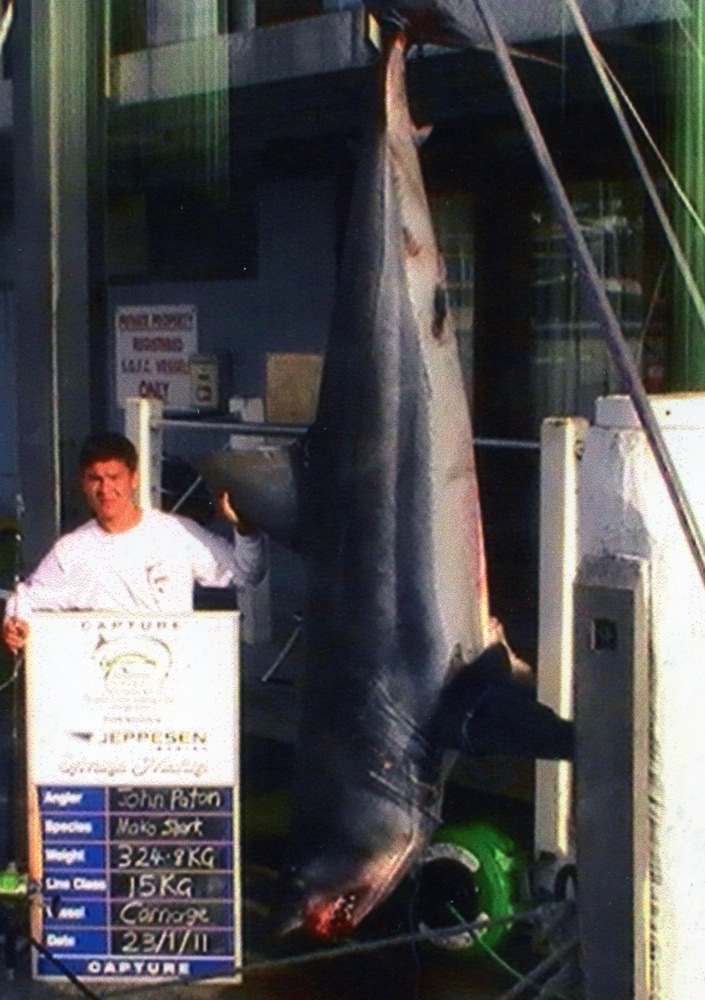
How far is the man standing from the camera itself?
4848 millimetres

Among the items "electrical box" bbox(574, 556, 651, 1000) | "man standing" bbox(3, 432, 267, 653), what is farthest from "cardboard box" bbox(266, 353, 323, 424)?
"electrical box" bbox(574, 556, 651, 1000)

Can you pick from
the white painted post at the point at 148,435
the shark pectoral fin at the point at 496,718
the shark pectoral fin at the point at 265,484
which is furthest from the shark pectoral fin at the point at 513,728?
the white painted post at the point at 148,435

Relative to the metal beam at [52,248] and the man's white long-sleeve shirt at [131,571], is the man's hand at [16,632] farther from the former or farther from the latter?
the metal beam at [52,248]

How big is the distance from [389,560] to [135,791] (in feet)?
4.10

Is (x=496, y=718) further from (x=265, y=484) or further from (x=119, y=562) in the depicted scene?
(x=119, y=562)

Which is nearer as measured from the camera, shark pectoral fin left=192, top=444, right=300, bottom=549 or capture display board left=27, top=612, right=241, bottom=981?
shark pectoral fin left=192, top=444, right=300, bottom=549

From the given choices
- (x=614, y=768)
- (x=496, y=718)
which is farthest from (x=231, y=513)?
(x=614, y=768)

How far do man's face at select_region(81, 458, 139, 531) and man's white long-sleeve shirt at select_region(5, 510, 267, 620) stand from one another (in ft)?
0.11

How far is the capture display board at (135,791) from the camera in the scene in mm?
4680

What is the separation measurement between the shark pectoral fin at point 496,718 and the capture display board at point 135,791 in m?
1.00

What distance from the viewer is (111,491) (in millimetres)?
4840

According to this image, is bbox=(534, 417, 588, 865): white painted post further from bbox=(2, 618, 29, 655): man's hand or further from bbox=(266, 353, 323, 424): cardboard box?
bbox=(2, 618, 29, 655): man's hand

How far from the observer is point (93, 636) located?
469cm

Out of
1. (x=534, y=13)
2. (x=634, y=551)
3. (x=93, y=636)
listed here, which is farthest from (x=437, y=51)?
(x=634, y=551)
